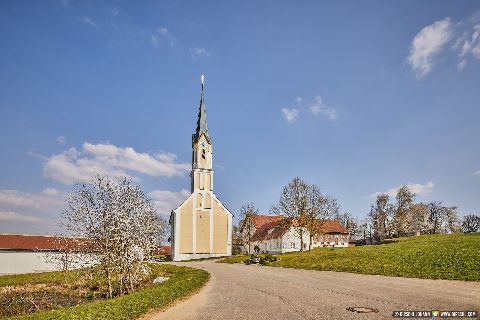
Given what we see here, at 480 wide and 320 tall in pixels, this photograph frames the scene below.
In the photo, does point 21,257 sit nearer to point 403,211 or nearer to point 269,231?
point 269,231

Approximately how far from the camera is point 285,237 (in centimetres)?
7225

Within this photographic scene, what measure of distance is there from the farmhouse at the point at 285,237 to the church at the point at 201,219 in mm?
11691

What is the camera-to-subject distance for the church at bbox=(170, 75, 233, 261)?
61.2 m

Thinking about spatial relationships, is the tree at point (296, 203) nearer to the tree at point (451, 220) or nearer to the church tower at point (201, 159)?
the church tower at point (201, 159)

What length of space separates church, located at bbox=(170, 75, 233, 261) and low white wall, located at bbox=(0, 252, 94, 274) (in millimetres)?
19173

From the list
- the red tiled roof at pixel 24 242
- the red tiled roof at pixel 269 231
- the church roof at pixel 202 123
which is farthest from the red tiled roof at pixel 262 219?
the red tiled roof at pixel 24 242

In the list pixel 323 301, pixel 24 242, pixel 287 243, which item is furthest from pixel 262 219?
pixel 323 301

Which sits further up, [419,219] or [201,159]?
[201,159]

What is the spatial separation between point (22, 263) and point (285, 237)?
4427 centimetres

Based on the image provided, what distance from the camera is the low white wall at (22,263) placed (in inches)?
2045

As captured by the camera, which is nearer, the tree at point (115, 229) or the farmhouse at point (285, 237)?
the tree at point (115, 229)

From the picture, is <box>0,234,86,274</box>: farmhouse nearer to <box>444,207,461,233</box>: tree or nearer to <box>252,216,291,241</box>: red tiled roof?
<box>252,216,291,241</box>: red tiled roof

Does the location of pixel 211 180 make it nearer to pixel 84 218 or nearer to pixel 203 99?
pixel 203 99

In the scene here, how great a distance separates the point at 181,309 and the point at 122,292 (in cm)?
959
